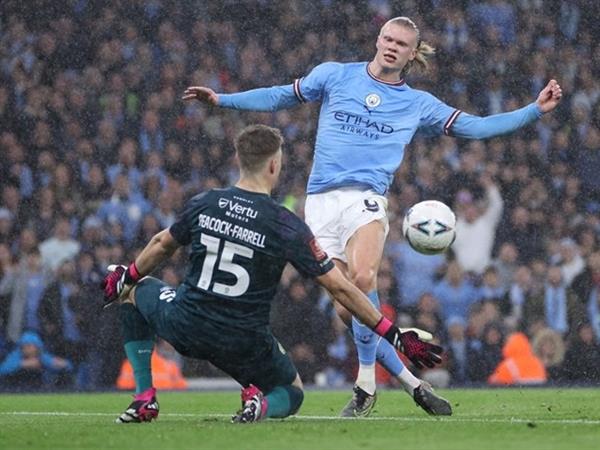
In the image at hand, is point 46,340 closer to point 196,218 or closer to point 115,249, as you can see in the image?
point 115,249

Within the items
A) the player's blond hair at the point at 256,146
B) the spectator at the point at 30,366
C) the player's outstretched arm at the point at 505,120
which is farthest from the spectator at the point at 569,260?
the player's blond hair at the point at 256,146

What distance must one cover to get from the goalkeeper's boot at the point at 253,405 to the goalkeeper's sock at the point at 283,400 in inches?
2.0

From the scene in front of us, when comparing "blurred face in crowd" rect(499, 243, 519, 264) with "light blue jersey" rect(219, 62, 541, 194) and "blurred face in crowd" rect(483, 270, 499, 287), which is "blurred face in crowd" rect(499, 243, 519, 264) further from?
"light blue jersey" rect(219, 62, 541, 194)

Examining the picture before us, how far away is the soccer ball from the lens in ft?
27.0

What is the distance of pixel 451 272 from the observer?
44.9ft

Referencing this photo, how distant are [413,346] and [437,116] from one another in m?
2.23

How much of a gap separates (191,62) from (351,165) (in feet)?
25.4

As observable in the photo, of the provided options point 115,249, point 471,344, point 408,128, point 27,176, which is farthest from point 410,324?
point 408,128

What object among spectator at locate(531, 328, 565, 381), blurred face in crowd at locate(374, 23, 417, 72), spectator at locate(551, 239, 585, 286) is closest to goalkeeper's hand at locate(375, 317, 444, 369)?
blurred face in crowd at locate(374, 23, 417, 72)

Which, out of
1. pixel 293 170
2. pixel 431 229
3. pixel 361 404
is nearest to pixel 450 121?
pixel 431 229

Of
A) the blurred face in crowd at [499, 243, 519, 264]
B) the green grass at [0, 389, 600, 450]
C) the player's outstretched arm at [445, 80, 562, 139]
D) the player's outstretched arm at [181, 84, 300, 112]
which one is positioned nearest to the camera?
the green grass at [0, 389, 600, 450]

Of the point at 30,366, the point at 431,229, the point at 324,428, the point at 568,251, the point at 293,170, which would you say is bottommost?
the point at 30,366

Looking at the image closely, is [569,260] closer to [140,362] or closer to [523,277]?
[523,277]

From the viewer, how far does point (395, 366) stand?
26.1ft
